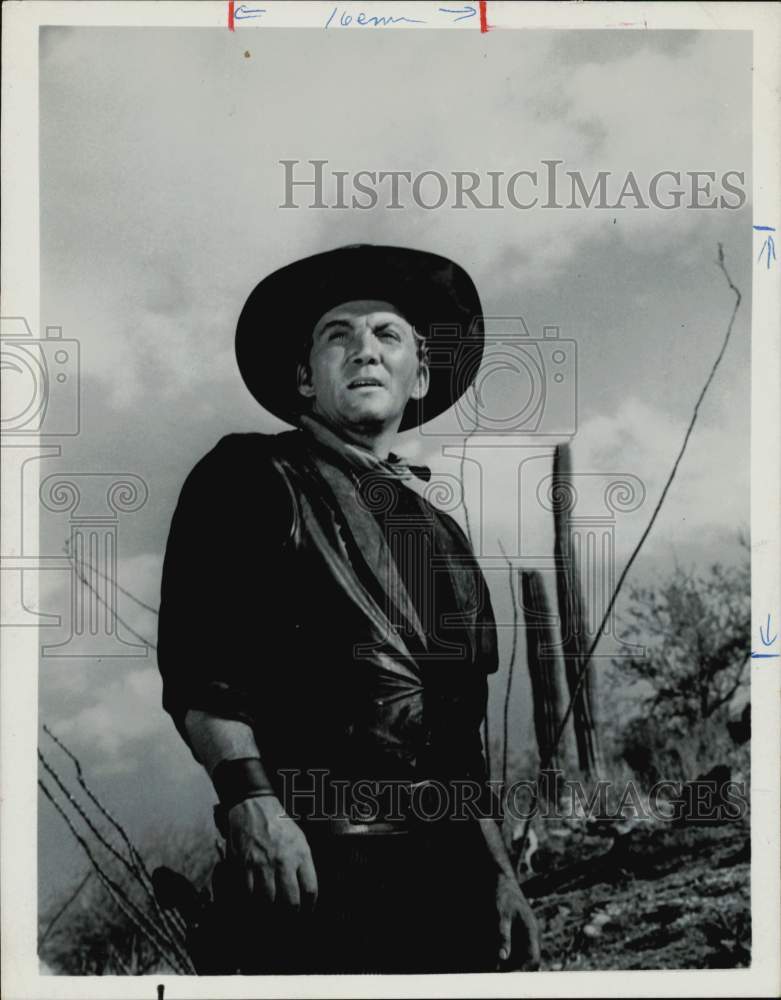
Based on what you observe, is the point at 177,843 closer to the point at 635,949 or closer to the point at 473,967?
the point at 473,967

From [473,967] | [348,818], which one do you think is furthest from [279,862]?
[473,967]

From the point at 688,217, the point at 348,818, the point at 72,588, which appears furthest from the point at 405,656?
the point at 688,217

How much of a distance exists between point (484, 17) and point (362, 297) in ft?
2.68

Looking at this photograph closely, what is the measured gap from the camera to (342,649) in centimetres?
302

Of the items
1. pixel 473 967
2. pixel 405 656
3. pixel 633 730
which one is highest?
pixel 405 656

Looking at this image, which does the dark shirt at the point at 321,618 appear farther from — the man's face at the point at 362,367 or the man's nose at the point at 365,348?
the man's nose at the point at 365,348

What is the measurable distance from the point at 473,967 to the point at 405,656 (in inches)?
32.3

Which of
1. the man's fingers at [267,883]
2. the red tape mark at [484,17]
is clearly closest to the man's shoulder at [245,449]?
the man's fingers at [267,883]

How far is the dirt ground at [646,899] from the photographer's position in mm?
3117

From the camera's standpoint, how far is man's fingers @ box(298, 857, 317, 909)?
299cm

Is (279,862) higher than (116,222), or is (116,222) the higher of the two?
(116,222)

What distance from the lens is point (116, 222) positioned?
3121 mm

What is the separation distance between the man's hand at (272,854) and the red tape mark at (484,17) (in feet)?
6.82

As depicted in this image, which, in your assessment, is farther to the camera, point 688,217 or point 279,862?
point 688,217
